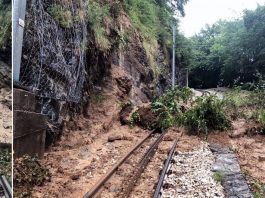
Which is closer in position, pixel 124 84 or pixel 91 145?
pixel 91 145

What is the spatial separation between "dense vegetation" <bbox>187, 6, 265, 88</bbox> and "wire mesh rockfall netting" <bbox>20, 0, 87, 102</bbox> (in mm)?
11468

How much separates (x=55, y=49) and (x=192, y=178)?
11.0 feet

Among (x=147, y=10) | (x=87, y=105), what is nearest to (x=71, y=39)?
(x=87, y=105)

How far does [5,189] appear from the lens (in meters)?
2.37

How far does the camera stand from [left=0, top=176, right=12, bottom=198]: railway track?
91.8 inches

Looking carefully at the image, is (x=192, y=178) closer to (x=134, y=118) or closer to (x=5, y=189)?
(x=5, y=189)

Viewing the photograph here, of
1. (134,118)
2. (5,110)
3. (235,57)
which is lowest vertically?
(134,118)

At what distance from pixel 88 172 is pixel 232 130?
5.02 meters

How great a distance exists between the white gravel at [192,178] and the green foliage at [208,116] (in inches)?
87.2

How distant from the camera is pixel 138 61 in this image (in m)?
14.8

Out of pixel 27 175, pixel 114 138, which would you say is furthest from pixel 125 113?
pixel 27 175

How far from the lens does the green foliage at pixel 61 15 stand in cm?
722

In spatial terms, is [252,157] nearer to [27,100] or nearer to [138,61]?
[27,100]

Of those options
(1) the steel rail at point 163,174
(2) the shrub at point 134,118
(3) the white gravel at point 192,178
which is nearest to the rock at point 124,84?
(2) the shrub at point 134,118
